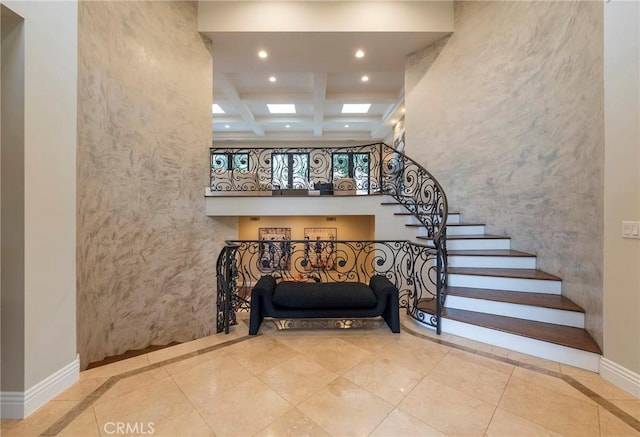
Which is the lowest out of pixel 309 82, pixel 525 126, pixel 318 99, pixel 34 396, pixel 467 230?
pixel 34 396

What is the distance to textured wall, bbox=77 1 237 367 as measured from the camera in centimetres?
286

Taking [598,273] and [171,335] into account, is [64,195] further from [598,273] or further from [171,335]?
[598,273]

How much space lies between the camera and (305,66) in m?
5.70

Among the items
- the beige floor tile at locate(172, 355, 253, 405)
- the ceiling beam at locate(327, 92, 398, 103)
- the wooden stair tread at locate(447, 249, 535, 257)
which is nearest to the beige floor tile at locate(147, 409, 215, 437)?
the beige floor tile at locate(172, 355, 253, 405)

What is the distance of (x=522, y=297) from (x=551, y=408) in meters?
1.29

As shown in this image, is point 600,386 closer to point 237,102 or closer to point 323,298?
point 323,298

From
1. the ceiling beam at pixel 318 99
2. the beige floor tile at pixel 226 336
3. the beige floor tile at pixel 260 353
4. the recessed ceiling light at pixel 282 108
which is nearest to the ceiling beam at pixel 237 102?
the recessed ceiling light at pixel 282 108

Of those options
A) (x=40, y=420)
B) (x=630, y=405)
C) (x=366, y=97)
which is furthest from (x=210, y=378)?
(x=366, y=97)

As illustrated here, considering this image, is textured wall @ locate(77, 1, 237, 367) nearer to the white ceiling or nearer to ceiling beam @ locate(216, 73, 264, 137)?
the white ceiling

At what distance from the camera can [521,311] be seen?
2.70m

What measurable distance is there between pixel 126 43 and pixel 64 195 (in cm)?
259

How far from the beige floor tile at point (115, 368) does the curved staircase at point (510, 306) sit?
9.93 ft

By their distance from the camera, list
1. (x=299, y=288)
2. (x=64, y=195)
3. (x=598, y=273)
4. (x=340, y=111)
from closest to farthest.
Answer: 1. (x=64, y=195)
2. (x=598, y=273)
3. (x=299, y=288)
4. (x=340, y=111)

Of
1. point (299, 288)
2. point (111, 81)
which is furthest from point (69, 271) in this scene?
point (111, 81)
